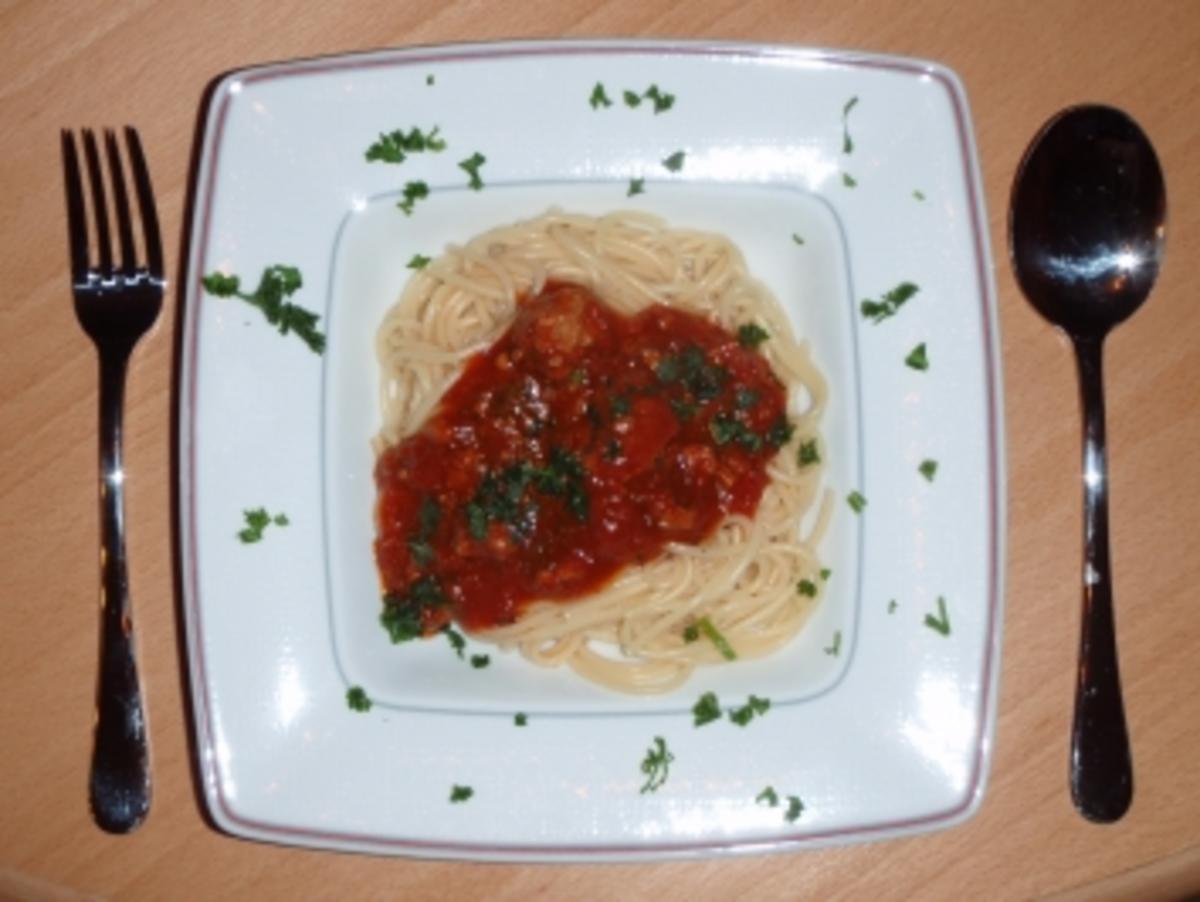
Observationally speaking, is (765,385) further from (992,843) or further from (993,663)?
(992,843)

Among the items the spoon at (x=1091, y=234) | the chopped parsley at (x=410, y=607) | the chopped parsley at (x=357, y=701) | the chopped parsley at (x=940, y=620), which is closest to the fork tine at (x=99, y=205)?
the chopped parsley at (x=410, y=607)

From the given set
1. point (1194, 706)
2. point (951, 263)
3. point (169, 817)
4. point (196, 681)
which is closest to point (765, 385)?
point (951, 263)

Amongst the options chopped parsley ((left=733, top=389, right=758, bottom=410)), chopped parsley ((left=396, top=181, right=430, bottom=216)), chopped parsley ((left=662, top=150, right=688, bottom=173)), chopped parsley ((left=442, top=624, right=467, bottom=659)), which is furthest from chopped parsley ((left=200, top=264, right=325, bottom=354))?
chopped parsley ((left=733, top=389, right=758, bottom=410))

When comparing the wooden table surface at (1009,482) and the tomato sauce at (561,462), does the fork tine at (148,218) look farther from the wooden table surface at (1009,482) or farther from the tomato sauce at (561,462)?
the tomato sauce at (561,462)

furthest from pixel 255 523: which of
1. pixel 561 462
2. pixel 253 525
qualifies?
pixel 561 462

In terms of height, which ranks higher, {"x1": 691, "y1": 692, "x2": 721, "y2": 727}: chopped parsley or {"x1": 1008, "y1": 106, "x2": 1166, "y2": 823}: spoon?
{"x1": 1008, "y1": 106, "x2": 1166, "y2": 823}: spoon

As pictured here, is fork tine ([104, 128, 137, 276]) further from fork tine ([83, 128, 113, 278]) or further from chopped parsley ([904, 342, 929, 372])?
chopped parsley ([904, 342, 929, 372])
